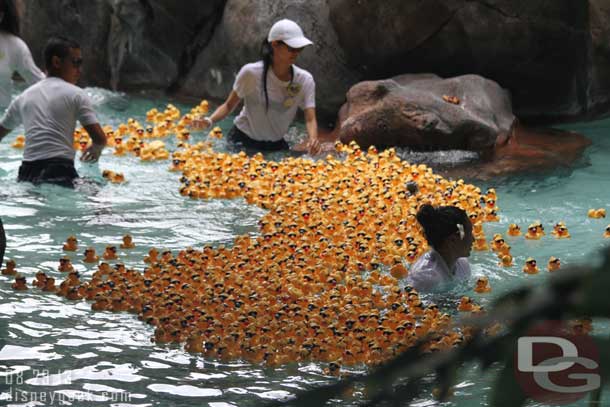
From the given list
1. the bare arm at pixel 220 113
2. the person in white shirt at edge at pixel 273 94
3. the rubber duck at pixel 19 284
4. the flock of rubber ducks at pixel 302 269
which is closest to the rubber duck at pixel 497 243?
the flock of rubber ducks at pixel 302 269

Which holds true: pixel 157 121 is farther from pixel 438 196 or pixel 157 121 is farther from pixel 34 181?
pixel 438 196

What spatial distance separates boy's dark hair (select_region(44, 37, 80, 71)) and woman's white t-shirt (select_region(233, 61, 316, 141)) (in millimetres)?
2223

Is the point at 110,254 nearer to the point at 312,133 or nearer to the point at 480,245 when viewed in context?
the point at 480,245

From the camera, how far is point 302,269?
20.3ft

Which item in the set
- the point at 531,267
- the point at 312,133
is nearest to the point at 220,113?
the point at 312,133

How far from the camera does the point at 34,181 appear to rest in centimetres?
848

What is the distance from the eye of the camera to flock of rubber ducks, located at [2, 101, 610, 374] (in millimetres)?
5109

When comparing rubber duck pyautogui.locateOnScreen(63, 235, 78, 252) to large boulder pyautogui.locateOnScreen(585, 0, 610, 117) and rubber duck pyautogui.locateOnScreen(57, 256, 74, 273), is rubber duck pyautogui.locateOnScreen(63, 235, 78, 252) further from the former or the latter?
large boulder pyautogui.locateOnScreen(585, 0, 610, 117)

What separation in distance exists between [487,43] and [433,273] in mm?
5635

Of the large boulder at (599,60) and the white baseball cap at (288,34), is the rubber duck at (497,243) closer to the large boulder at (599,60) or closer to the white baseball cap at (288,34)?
the white baseball cap at (288,34)

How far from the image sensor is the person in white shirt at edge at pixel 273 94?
31.3 feet

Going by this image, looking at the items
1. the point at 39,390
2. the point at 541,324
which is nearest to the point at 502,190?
the point at 39,390

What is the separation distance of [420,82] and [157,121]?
3230mm

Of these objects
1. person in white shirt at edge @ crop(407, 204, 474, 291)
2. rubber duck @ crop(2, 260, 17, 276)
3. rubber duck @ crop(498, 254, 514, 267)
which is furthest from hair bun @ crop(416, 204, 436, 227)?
rubber duck @ crop(2, 260, 17, 276)
